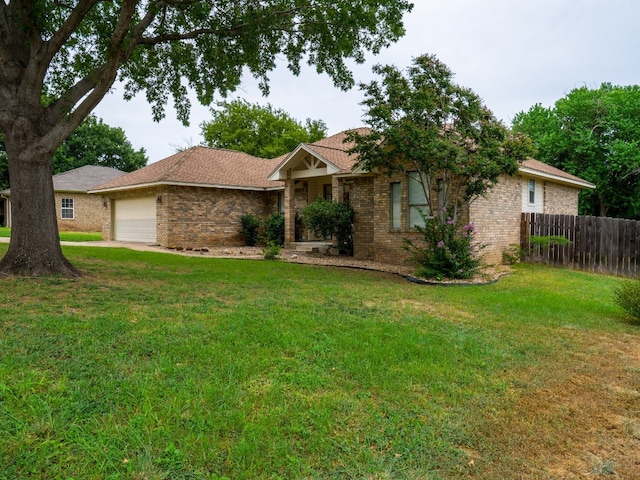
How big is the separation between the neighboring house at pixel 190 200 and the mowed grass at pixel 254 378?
11.7 m

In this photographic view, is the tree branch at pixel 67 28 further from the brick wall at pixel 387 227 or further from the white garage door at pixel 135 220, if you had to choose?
the white garage door at pixel 135 220

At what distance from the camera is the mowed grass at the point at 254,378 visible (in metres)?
2.72

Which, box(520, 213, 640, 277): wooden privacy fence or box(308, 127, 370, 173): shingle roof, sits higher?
box(308, 127, 370, 173): shingle roof

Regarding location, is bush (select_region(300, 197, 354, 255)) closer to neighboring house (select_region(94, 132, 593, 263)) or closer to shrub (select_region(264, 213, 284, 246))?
neighboring house (select_region(94, 132, 593, 263))

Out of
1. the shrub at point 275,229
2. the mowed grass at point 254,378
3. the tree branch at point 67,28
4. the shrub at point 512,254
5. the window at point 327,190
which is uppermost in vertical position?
the tree branch at point 67,28

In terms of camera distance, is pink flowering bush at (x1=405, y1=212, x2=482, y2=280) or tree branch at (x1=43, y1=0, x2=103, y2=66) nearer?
tree branch at (x1=43, y1=0, x2=103, y2=66)

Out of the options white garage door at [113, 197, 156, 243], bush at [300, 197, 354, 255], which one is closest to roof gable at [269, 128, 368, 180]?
bush at [300, 197, 354, 255]

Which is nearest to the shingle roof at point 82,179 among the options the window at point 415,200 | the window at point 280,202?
the window at point 280,202

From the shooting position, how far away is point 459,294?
29.3 ft

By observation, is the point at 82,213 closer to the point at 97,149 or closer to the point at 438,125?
the point at 97,149

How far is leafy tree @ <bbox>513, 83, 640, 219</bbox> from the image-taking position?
23.9 meters

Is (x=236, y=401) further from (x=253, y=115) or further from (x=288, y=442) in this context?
(x=253, y=115)

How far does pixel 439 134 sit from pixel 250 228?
11.7 metres

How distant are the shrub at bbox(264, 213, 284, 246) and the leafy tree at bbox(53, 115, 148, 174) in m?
33.5
